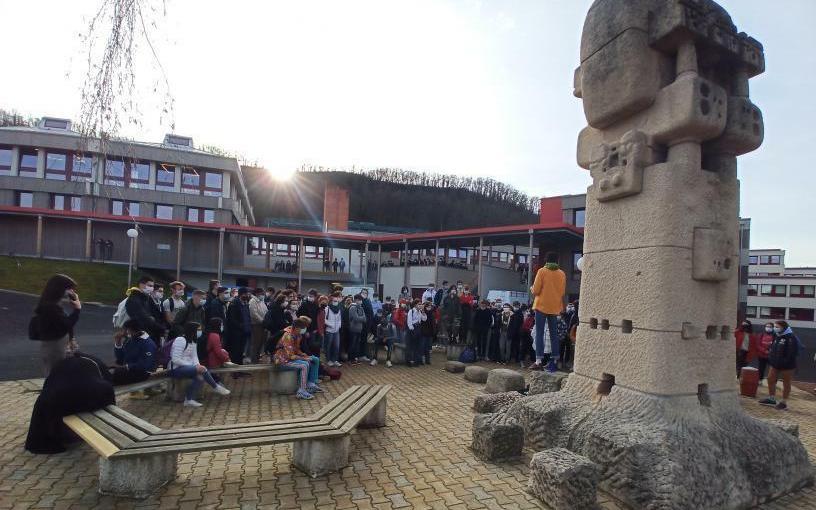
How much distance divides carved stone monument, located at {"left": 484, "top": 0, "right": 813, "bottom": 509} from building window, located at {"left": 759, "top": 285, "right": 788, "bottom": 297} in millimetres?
55828

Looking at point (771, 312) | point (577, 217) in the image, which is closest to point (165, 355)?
point (577, 217)

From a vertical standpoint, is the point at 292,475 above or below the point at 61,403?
below

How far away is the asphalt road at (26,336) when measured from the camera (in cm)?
904

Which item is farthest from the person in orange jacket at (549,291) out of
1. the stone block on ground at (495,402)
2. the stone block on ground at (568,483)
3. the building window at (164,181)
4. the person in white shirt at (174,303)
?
the building window at (164,181)

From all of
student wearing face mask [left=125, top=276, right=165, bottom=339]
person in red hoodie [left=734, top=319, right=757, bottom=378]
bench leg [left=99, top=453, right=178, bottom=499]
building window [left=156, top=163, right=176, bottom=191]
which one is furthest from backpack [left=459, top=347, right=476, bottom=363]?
building window [left=156, top=163, right=176, bottom=191]

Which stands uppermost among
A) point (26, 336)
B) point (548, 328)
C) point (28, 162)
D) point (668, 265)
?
point (28, 162)

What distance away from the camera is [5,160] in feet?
111

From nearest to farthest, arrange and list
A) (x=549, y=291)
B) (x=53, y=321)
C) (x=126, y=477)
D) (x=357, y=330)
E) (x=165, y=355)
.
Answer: (x=126, y=477) < (x=53, y=321) < (x=549, y=291) < (x=165, y=355) < (x=357, y=330)

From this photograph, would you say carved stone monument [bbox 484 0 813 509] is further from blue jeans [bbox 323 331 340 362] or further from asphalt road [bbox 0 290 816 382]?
asphalt road [bbox 0 290 816 382]

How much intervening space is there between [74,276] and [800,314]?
61660mm

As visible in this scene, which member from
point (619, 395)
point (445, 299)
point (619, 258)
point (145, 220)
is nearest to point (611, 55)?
point (619, 258)

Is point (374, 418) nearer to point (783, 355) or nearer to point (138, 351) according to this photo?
point (138, 351)

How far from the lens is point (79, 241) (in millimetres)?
29094

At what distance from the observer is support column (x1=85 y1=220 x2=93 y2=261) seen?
28.1m
